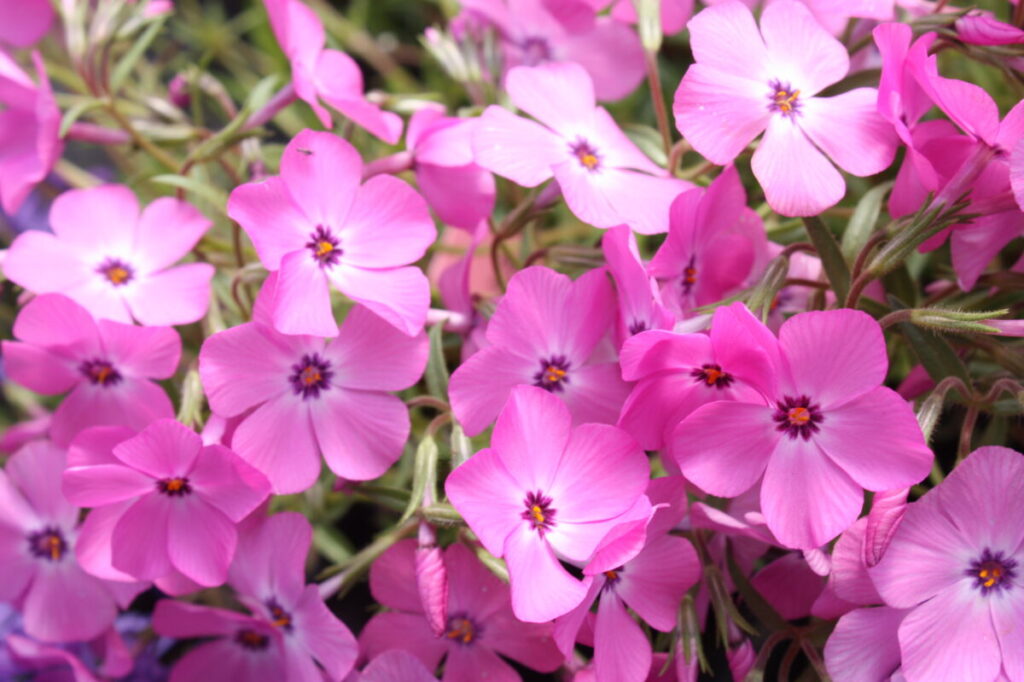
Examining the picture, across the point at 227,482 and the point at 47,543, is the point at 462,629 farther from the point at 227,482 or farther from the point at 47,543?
the point at 47,543

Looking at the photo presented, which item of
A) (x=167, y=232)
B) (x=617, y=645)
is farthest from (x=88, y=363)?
(x=617, y=645)

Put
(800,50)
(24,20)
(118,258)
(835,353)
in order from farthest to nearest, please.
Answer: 1. (24,20)
2. (118,258)
3. (800,50)
4. (835,353)

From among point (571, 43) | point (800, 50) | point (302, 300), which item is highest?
point (571, 43)

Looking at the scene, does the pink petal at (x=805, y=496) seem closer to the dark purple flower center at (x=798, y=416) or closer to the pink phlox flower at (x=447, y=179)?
the dark purple flower center at (x=798, y=416)

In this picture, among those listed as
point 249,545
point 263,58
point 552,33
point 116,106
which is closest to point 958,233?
point 552,33

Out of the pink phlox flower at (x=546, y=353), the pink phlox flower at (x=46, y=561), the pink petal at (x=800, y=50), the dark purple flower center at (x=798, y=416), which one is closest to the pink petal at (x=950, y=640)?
the dark purple flower center at (x=798, y=416)

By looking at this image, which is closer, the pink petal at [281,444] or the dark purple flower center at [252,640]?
the pink petal at [281,444]

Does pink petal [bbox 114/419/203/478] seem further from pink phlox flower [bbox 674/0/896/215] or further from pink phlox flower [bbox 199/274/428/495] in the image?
pink phlox flower [bbox 674/0/896/215]

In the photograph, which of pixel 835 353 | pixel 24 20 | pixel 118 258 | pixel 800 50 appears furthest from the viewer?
pixel 24 20
